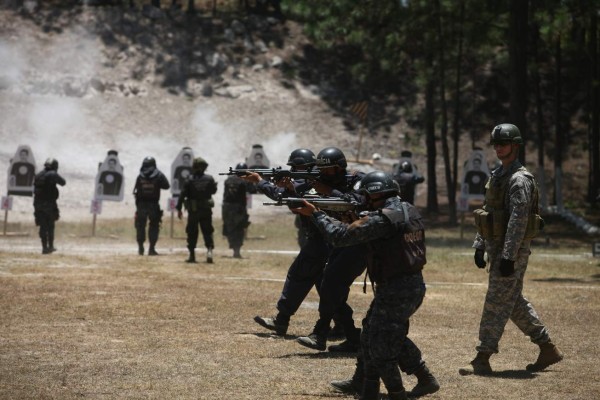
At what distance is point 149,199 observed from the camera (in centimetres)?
2267

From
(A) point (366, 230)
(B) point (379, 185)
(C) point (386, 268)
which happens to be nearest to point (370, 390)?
(C) point (386, 268)

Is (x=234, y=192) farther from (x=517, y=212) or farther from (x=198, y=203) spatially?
(x=517, y=212)

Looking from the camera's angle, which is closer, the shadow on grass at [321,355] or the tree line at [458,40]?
the shadow on grass at [321,355]

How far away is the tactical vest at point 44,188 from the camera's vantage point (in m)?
22.6

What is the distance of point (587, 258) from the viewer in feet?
76.5

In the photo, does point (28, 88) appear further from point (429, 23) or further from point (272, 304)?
point (272, 304)

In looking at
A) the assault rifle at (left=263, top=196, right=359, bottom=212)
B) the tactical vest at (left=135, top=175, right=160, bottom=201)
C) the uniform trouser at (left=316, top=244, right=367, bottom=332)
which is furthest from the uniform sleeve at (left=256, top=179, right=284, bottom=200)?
the tactical vest at (left=135, top=175, right=160, bottom=201)

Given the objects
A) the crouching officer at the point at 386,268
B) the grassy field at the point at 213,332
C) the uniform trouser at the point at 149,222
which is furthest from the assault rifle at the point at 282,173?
the uniform trouser at the point at 149,222

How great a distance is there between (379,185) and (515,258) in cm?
187

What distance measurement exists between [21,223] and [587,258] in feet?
53.7

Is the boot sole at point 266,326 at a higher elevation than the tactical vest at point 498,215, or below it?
below

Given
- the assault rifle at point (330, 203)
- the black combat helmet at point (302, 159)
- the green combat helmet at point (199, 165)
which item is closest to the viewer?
the assault rifle at point (330, 203)

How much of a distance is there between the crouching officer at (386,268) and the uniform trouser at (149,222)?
48.7 ft

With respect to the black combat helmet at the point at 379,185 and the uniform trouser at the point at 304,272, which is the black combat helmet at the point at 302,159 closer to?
the uniform trouser at the point at 304,272
